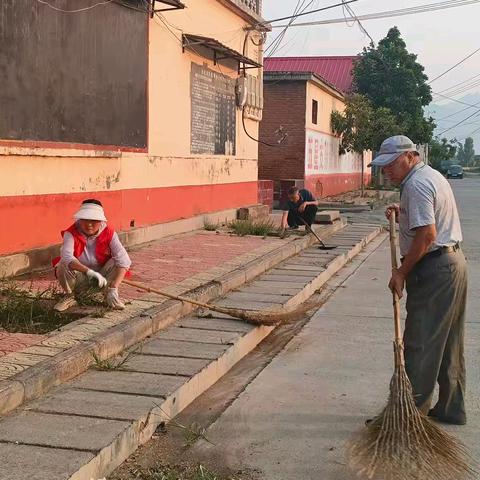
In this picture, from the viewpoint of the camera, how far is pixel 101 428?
3881mm

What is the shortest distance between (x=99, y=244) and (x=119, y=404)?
2.37m

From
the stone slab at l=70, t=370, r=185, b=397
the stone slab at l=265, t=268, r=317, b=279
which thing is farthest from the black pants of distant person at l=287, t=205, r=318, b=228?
the stone slab at l=70, t=370, r=185, b=397

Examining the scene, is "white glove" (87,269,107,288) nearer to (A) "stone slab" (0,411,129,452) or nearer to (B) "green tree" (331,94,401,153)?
(A) "stone slab" (0,411,129,452)

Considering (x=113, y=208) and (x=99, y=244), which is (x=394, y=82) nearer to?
(x=113, y=208)

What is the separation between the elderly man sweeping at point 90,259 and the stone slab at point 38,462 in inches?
102

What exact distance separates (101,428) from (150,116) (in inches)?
313

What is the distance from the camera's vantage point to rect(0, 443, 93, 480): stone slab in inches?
128

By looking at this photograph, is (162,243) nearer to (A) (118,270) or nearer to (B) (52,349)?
(A) (118,270)

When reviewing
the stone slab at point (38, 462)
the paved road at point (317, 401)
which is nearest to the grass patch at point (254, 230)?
the paved road at point (317, 401)

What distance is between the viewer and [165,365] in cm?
515

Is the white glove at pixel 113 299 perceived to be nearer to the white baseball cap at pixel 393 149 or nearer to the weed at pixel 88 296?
the weed at pixel 88 296

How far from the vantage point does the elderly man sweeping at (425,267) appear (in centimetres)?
415

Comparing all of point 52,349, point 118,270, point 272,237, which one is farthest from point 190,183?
point 52,349

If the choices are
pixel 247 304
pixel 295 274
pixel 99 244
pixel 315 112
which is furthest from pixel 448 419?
pixel 315 112
